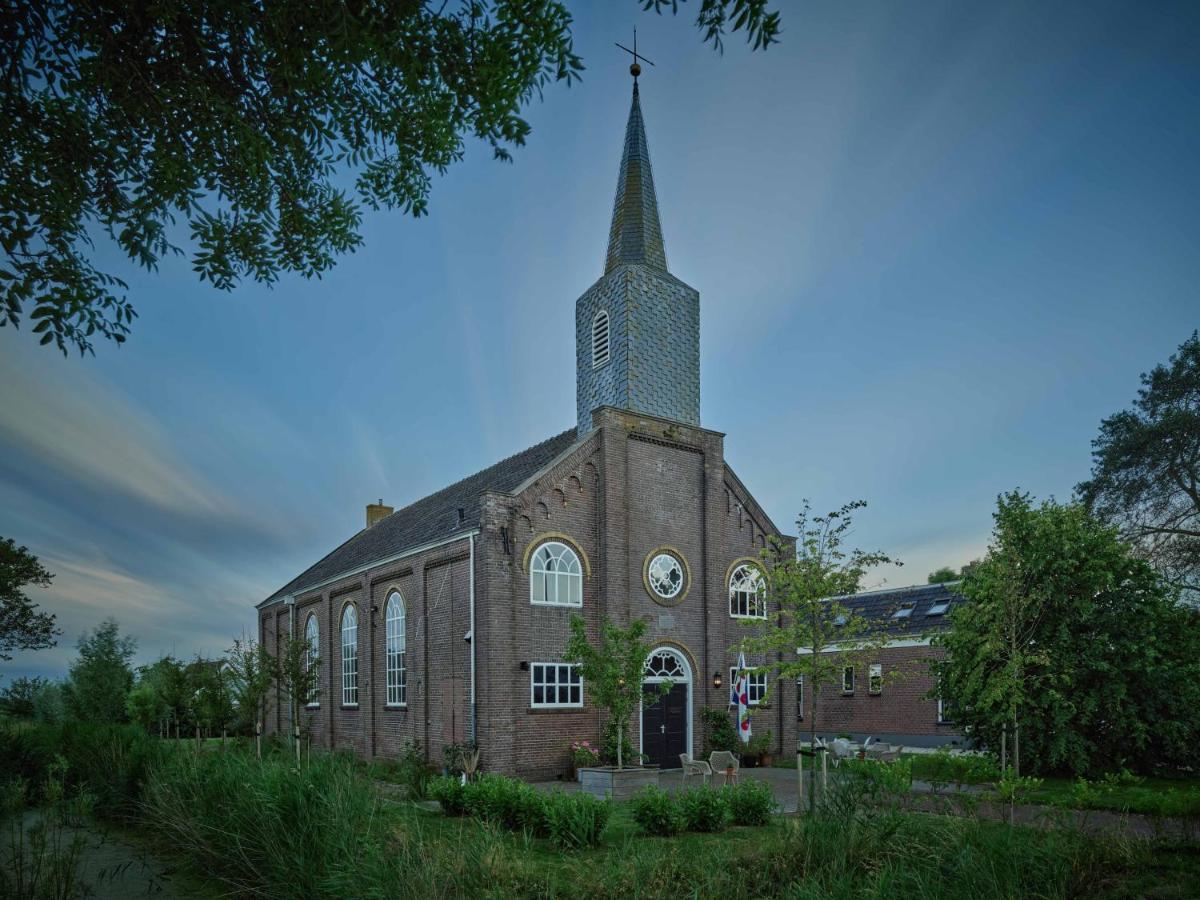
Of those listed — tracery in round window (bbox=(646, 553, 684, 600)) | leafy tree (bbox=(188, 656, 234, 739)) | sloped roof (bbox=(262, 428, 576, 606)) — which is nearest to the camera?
tracery in round window (bbox=(646, 553, 684, 600))

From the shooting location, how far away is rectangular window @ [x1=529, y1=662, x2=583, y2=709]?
2108 centimetres

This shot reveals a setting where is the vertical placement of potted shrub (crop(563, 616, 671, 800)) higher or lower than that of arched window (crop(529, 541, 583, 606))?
lower

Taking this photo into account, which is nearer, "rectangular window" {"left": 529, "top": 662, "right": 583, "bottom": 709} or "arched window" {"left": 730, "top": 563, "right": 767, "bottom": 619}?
"rectangular window" {"left": 529, "top": 662, "right": 583, "bottom": 709}

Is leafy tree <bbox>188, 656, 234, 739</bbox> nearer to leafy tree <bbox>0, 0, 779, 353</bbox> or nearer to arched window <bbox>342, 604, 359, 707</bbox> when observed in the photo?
arched window <bbox>342, 604, 359, 707</bbox>

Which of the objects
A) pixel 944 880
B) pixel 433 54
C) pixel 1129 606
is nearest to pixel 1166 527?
pixel 1129 606

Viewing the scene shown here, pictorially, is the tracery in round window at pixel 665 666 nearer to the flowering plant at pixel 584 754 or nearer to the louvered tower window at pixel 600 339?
the flowering plant at pixel 584 754

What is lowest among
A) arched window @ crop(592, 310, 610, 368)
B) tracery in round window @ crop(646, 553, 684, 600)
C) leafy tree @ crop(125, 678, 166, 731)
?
leafy tree @ crop(125, 678, 166, 731)

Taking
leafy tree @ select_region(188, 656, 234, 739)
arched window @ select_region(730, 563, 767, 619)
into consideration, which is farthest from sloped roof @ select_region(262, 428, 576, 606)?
arched window @ select_region(730, 563, 767, 619)

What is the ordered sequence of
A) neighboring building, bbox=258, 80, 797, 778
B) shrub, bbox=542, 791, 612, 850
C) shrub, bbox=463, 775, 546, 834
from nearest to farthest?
shrub, bbox=542, 791, 612, 850 < shrub, bbox=463, 775, 546, 834 < neighboring building, bbox=258, 80, 797, 778

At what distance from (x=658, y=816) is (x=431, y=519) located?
18.5 metres

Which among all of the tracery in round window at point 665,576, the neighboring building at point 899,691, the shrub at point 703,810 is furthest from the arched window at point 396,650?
the neighboring building at point 899,691

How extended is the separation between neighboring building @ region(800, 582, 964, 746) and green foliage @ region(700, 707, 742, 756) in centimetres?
845

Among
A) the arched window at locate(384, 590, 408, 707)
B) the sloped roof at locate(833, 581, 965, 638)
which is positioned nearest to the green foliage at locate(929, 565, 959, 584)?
the sloped roof at locate(833, 581, 965, 638)

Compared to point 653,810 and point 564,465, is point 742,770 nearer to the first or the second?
point 564,465
